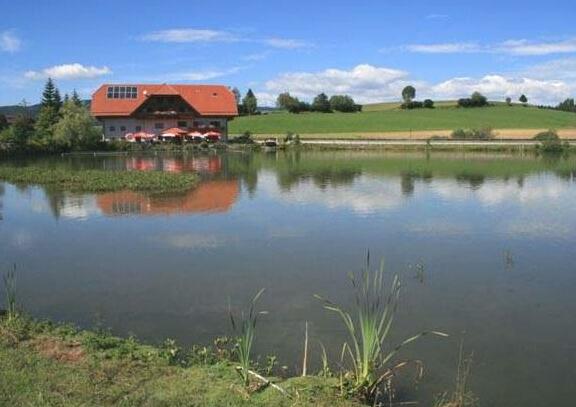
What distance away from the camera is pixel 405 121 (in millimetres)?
105812

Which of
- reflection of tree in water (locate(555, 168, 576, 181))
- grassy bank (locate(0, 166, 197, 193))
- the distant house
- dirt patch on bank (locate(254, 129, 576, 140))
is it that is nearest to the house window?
the distant house

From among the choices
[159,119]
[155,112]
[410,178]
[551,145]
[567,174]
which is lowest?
[567,174]

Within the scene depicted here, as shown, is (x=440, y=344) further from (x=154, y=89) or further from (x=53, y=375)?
(x=154, y=89)

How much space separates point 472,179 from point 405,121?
227ft

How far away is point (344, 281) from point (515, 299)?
139 inches

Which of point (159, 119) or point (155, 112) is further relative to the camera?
point (159, 119)

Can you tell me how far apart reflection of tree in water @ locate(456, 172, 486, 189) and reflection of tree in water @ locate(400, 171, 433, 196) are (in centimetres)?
183

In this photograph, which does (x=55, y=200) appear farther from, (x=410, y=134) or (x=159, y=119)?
(x=410, y=134)

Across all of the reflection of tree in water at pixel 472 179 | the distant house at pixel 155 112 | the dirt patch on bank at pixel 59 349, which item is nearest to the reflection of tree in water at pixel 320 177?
the reflection of tree in water at pixel 472 179

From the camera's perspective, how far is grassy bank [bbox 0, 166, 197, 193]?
104 ft

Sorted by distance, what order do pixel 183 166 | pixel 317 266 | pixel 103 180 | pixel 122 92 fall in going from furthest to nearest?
pixel 122 92, pixel 183 166, pixel 103 180, pixel 317 266

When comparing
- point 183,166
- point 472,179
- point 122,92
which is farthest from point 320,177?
point 122,92

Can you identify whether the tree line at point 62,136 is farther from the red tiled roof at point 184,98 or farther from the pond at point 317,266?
the pond at point 317,266

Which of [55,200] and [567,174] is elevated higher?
[55,200]
